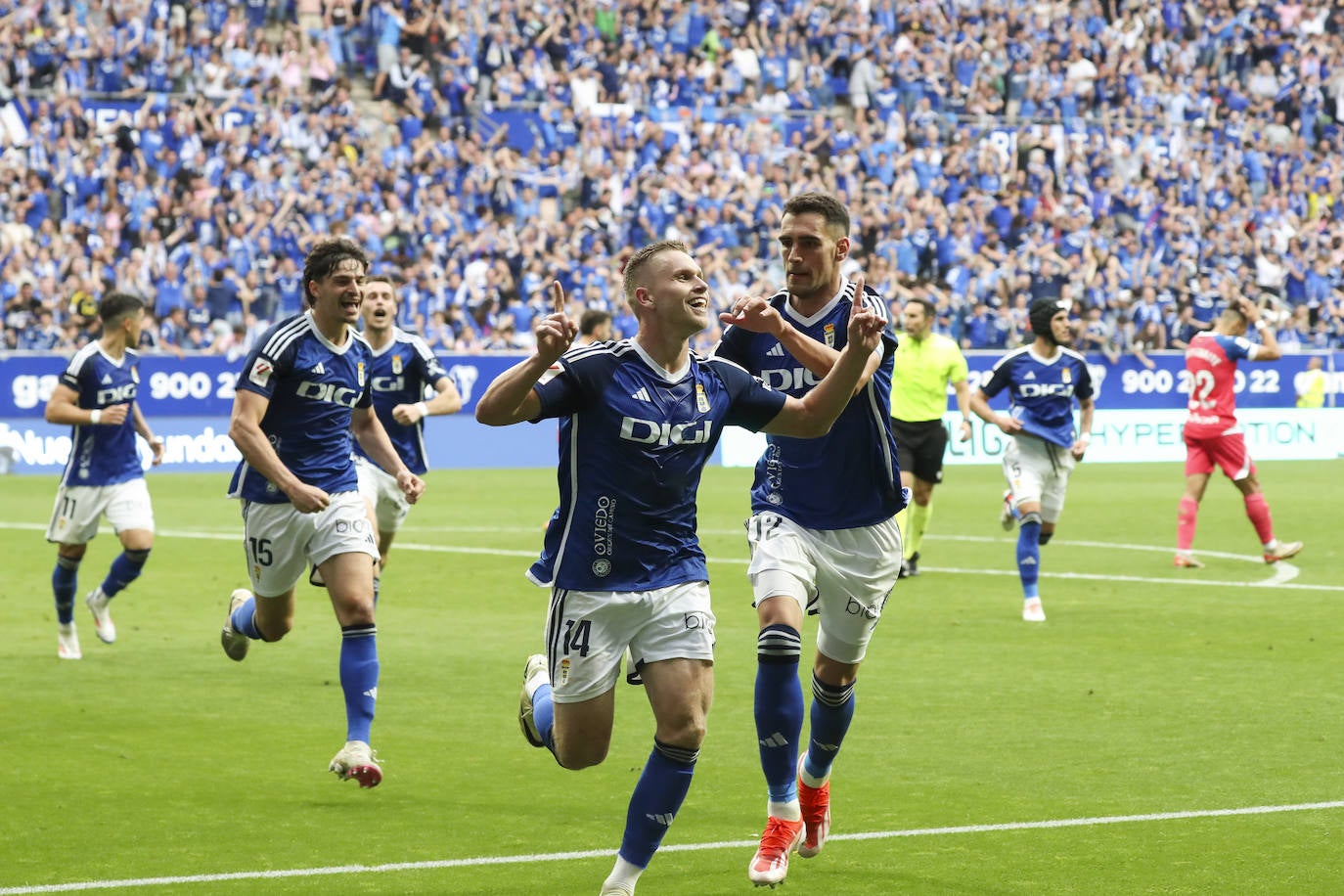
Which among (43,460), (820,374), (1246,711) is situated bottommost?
(43,460)

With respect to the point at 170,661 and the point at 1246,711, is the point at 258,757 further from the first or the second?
the point at 1246,711

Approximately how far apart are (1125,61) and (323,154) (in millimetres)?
18553

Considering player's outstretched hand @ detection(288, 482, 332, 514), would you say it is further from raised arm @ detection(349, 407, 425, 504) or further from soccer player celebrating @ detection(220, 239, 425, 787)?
raised arm @ detection(349, 407, 425, 504)

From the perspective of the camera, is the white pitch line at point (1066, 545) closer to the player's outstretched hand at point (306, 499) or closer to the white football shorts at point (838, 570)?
the white football shorts at point (838, 570)

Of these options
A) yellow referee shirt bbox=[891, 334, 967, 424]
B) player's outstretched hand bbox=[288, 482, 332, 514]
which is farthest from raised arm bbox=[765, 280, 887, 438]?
yellow referee shirt bbox=[891, 334, 967, 424]

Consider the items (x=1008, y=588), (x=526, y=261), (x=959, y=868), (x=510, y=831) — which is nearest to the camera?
(x=959, y=868)

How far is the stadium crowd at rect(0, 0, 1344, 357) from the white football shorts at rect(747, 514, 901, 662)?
74.8 feet

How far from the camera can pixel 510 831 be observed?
24.6 feet

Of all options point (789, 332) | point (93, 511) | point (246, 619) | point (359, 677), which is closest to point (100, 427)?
point (93, 511)

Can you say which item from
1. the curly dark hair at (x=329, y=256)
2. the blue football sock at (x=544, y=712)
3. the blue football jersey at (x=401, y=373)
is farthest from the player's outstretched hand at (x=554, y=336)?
the blue football jersey at (x=401, y=373)

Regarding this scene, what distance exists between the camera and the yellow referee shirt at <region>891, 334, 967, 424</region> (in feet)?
57.2

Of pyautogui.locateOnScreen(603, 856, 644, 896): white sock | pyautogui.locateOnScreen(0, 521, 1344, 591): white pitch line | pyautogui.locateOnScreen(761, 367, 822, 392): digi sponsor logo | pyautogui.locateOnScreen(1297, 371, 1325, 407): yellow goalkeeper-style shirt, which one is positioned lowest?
pyautogui.locateOnScreen(1297, 371, 1325, 407): yellow goalkeeper-style shirt

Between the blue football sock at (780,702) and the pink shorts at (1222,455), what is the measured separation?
10.9m

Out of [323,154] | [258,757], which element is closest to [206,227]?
[323,154]
